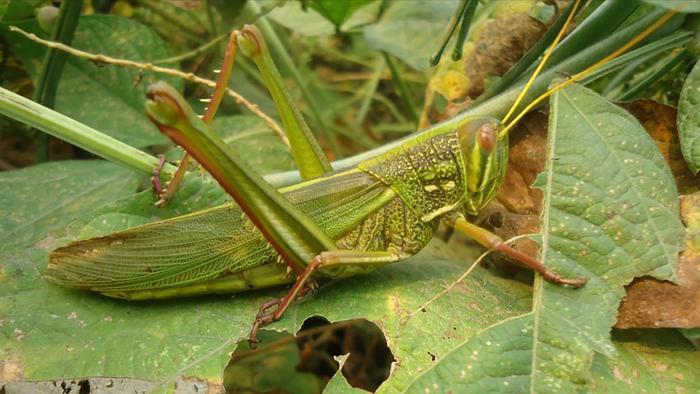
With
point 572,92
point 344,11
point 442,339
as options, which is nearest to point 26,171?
point 344,11

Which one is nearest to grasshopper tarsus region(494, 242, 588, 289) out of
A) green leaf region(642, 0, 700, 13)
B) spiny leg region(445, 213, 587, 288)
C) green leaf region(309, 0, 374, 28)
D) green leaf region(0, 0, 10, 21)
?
spiny leg region(445, 213, 587, 288)

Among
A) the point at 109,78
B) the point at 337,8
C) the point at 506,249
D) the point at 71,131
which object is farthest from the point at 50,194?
the point at 506,249

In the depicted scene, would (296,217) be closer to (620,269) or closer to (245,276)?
(245,276)

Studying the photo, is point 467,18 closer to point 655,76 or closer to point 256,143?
point 655,76

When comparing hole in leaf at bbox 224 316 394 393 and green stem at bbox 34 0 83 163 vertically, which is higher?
green stem at bbox 34 0 83 163

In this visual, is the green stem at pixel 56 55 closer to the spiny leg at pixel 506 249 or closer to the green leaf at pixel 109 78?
the green leaf at pixel 109 78

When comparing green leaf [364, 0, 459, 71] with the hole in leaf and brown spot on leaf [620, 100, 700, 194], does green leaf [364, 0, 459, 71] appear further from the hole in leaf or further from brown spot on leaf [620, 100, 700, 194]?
the hole in leaf

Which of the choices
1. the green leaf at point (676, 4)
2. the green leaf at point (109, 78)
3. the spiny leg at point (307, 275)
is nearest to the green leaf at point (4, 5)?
the green leaf at point (109, 78)
